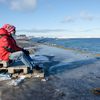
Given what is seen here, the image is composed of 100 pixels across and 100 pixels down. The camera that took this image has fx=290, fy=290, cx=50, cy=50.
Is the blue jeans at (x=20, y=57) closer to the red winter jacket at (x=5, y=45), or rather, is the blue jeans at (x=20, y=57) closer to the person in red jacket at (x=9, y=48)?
the person in red jacket at (x=9, y=48)

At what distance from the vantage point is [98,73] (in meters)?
13.6

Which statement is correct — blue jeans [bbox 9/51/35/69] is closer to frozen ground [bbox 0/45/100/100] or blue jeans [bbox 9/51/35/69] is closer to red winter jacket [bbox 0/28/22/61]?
red winter jacket [bbox 0/28/22/61]

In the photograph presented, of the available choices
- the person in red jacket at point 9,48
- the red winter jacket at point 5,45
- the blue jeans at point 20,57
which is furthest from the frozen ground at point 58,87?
the red winter jacket at point 5,45

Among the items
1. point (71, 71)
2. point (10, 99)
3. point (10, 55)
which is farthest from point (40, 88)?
point (71, 71)

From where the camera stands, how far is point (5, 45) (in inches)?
477

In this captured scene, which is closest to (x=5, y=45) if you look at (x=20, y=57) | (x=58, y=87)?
(x=20, y=57)

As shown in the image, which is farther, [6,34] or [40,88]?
[6,34]

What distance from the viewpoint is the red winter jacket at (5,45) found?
12102 mm

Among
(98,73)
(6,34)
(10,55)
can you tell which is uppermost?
(6,34)

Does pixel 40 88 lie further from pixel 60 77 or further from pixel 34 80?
pixel 60 77

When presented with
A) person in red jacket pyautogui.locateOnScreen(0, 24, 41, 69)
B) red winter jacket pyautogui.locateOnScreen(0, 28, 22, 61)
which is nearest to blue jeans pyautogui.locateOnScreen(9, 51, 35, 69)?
person in red jacket pyautogui.locateOnScreen(0, 24, 41, 69)

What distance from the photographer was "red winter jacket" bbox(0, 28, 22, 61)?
12.1 meters

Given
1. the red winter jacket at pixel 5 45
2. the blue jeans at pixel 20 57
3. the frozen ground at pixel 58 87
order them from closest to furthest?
the frozen ground at pixel 58 87 → the red winter jacket at pixel 5 45 → the blue jeans at pixel 20 57

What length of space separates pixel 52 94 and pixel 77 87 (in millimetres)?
1345
